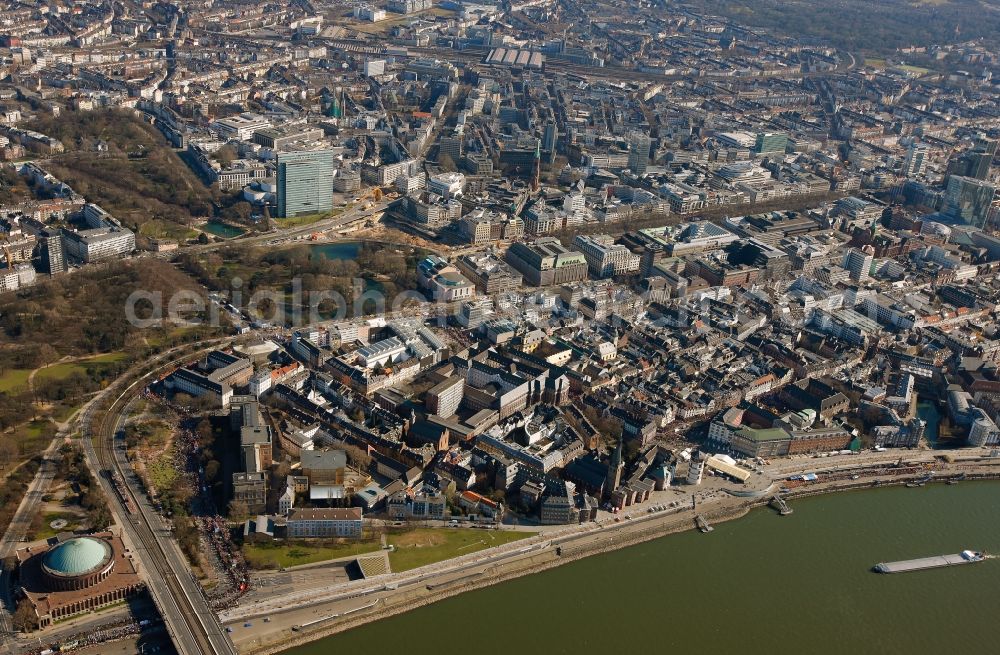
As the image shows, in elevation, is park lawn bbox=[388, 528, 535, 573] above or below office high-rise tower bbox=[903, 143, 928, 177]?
below

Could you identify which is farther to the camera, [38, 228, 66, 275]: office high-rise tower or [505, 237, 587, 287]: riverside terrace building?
[505, 237, 587, 287]: riverside terrace building

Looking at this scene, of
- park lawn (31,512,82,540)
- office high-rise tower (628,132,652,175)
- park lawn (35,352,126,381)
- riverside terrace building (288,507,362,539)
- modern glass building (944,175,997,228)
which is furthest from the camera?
office high-rise tower (628,132,652,175)

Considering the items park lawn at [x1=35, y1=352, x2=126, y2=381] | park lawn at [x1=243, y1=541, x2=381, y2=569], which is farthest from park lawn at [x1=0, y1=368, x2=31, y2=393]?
park lawn at [x1=243, y1=541, x2=381, y2=569]

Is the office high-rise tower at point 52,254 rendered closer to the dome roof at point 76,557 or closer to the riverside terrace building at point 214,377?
the riverside terrace building at point 214,377

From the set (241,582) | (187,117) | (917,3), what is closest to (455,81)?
(187,117)

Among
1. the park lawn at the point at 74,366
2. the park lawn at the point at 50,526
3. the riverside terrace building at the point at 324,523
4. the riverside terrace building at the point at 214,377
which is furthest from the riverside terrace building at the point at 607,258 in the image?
the park lawn at the point at 50,526

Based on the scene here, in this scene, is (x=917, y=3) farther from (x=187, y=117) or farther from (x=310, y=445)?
(x=310, y=445)

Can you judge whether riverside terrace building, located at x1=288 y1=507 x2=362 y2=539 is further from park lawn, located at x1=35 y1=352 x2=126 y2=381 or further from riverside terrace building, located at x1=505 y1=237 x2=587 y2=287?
riverside terrace building, located at x1=505 y1=237 x2=587 y2=287
